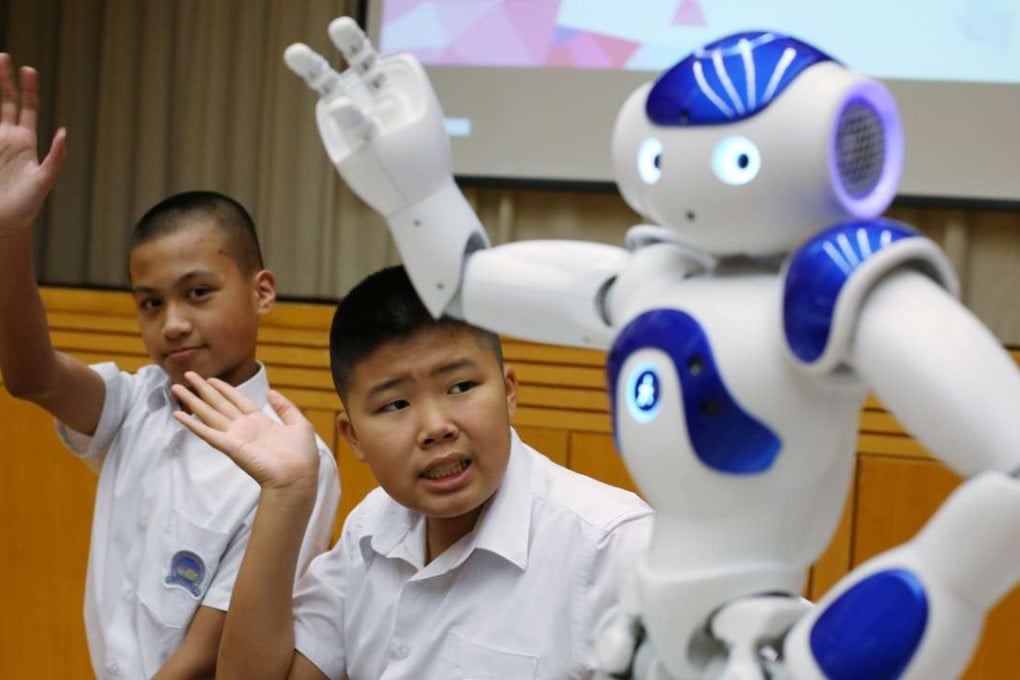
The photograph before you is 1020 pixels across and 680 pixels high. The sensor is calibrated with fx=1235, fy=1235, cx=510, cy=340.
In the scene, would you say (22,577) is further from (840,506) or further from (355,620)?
(840,506)

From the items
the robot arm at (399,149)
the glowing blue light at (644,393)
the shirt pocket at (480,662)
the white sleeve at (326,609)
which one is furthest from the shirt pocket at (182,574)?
the glowing blue light at (644,393)

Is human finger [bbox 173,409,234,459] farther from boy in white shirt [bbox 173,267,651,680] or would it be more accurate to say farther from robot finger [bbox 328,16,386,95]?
robot finger [bbox 328,16,386,95]

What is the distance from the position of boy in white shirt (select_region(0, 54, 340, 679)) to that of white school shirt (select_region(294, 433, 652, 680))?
0.13m

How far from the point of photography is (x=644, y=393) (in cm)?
77

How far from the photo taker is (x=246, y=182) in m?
2.70

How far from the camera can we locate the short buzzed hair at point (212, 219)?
4.85 ft

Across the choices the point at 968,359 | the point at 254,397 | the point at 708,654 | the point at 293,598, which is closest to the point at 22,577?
the point at 254,397

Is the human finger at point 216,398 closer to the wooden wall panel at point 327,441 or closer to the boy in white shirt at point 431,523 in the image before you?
the boy in white shirt at point 431,523

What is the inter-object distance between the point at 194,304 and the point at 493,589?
0.55 meters

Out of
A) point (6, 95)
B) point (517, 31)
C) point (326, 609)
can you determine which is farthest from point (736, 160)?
point (517, 31)

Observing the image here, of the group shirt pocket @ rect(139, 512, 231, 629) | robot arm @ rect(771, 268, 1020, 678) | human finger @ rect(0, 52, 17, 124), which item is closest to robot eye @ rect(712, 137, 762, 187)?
robot arm @ rect(771, 268, 1020, 678)

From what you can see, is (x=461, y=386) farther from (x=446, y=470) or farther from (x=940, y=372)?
(x=940, y=372)

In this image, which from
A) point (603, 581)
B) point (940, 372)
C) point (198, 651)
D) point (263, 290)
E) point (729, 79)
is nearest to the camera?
point (940, 372)

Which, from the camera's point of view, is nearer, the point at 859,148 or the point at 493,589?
the point at 859,148
